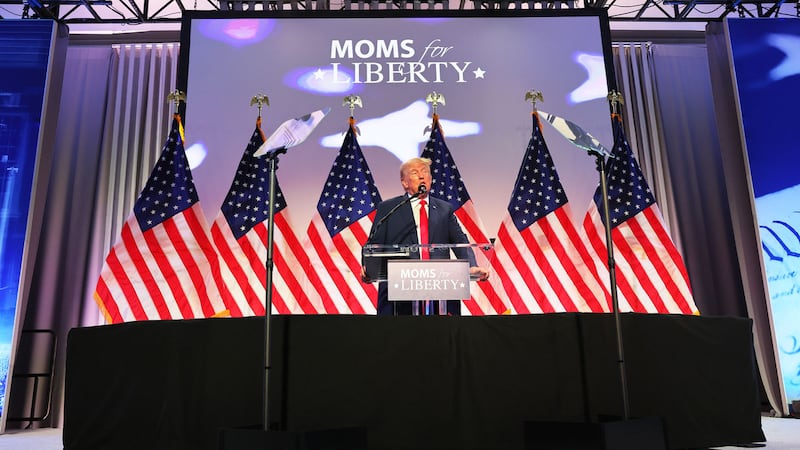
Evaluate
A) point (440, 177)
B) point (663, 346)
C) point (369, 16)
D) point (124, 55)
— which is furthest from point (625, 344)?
point (124, 55)

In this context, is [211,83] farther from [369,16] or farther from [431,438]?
[431,438]

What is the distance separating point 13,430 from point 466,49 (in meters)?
5.36

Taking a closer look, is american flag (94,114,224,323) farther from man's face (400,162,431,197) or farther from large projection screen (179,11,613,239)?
man's face (400,162,431,197)

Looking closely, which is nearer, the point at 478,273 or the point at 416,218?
the point at 478,273

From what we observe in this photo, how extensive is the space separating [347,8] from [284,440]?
511 centimetres

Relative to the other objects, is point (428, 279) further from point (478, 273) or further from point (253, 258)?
point (253, 258)

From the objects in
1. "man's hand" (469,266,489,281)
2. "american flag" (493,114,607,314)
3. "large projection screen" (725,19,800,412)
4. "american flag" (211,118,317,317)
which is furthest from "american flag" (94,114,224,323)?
"large projection screen" (725,19,800,412)

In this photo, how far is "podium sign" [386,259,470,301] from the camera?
8.70 feet

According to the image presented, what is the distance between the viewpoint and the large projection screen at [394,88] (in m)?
5.86

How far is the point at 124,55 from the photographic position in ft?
22.5

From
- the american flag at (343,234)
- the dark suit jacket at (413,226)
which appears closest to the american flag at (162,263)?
the american flag at (343,234)

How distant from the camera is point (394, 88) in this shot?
600cm

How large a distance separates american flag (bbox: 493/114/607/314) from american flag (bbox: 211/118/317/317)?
1594mm

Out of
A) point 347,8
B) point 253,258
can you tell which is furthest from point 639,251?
point 347,8
